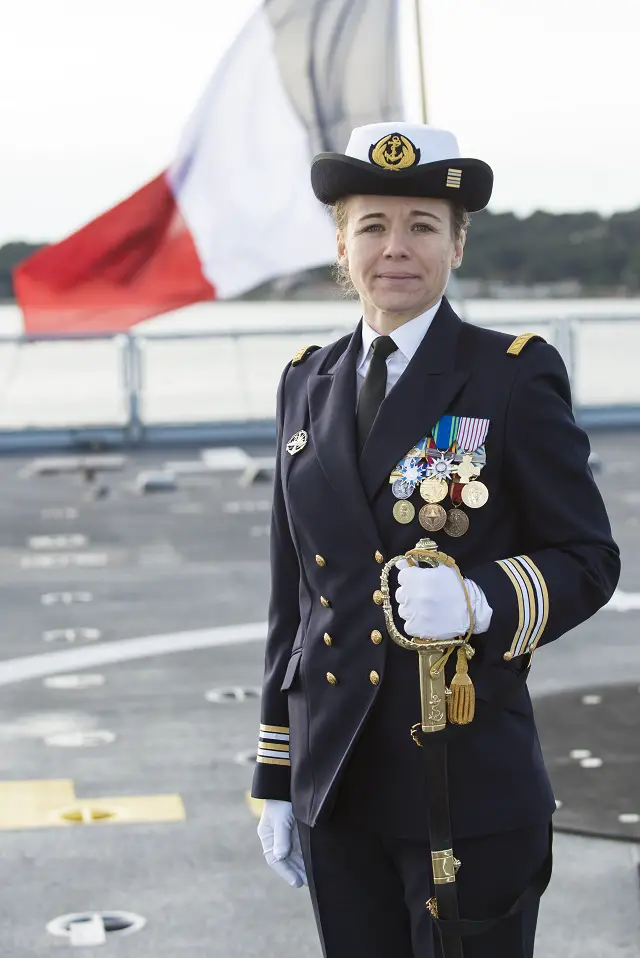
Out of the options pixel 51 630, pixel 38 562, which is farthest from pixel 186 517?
pixel 51 630

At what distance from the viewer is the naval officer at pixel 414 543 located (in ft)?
9.78

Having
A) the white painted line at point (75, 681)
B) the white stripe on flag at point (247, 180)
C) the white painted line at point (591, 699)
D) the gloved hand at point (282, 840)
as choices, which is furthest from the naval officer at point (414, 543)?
the white stripe on flag at point (247, 180)

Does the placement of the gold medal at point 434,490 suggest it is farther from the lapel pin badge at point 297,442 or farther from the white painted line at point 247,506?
the white painted line at point 247,506

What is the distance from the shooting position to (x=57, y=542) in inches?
482

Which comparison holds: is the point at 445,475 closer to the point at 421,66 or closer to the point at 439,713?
the point at 439,713

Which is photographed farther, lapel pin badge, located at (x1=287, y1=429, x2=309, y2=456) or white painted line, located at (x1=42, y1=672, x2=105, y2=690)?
white painted line, located at (x1=42, y1=672, x2=105, y2=690)

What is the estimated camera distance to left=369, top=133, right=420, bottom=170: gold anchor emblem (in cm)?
300

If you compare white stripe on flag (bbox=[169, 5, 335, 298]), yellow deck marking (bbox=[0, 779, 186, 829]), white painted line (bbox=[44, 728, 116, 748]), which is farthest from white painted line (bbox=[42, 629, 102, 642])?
yellow deck marking (bbox=[0, 779, 186, 829])

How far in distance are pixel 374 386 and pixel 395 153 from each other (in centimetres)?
44

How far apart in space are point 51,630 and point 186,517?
420cm

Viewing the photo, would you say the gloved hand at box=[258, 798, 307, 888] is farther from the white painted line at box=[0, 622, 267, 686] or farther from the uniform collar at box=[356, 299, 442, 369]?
the white painted line at box=[0, 622, 267, 686]

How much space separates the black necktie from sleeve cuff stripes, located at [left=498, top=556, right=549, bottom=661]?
38 cm

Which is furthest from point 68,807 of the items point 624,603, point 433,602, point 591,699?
point 624,603

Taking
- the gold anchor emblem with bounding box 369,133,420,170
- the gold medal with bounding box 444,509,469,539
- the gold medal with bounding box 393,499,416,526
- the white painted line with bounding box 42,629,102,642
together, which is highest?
the gold anchor emblem with bounding box 369,133,420,170
